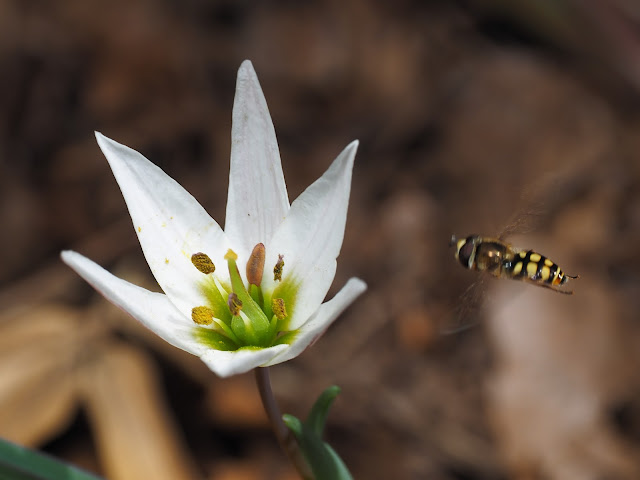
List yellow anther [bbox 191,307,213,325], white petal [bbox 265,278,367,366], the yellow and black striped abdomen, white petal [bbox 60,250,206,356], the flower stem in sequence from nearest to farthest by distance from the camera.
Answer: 1. white petal [bbox 265,278,367,366]
2. white petal [bbox 60,250,206,356]
3. the flower stem
4. the yellow and black striped abdomen
5. yellow anther [bbox 191,307,213,325]

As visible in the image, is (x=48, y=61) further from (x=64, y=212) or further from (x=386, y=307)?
(x=386, y=307)

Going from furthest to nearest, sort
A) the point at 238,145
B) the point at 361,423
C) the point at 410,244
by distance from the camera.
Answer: the point at 410,244
the point at 361,423
the point at 238,145

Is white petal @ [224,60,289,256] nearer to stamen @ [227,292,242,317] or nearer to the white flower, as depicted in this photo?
the white flower

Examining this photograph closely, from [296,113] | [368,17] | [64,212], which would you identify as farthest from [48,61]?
[368,17]

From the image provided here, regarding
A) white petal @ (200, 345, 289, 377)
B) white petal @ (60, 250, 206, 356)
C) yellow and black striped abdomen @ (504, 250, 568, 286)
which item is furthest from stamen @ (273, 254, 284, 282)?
yellow and black striped abdomen @ (504, 250, 568, 286)

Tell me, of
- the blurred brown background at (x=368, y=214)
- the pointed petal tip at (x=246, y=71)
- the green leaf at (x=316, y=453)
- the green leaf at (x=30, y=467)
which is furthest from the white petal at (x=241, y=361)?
the blurred brown background at (x=368, y=214)

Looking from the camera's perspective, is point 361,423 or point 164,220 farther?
point 361,423
